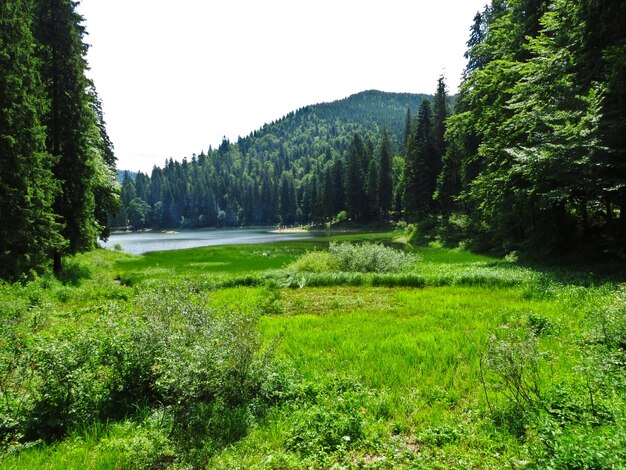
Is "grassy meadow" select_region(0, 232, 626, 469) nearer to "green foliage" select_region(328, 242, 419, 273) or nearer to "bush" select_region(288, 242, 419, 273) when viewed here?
"green foliage" select_region(328, 242, 419, 273)

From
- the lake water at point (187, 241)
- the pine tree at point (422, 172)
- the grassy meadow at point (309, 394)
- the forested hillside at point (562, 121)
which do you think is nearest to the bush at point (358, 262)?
the forested hillside at point (562, 121)

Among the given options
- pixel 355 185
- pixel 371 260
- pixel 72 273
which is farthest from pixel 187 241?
pixel 371 260

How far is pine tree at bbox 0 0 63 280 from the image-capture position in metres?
15.2

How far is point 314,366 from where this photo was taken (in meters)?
7.35

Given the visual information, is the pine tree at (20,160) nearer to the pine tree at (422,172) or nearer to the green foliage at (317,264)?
the green foliage at (317,264)

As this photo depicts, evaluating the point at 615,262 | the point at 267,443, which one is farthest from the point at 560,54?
the point at 267,443

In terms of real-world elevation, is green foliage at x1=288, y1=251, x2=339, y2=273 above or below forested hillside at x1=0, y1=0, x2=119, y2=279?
below

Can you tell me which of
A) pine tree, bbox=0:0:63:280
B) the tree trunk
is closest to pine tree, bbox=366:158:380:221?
the tree trunk

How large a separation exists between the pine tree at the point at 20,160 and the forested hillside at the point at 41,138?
4cm

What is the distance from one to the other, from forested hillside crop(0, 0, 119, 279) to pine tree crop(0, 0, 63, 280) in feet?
0.12

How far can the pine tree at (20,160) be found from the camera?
15195mm

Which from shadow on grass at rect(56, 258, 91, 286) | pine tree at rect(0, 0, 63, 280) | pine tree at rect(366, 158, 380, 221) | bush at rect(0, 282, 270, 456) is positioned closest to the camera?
bush at rect(0, 282, 270, 456)

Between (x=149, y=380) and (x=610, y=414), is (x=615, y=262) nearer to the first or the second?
(x=610, y=414)

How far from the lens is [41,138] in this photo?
17062mm
